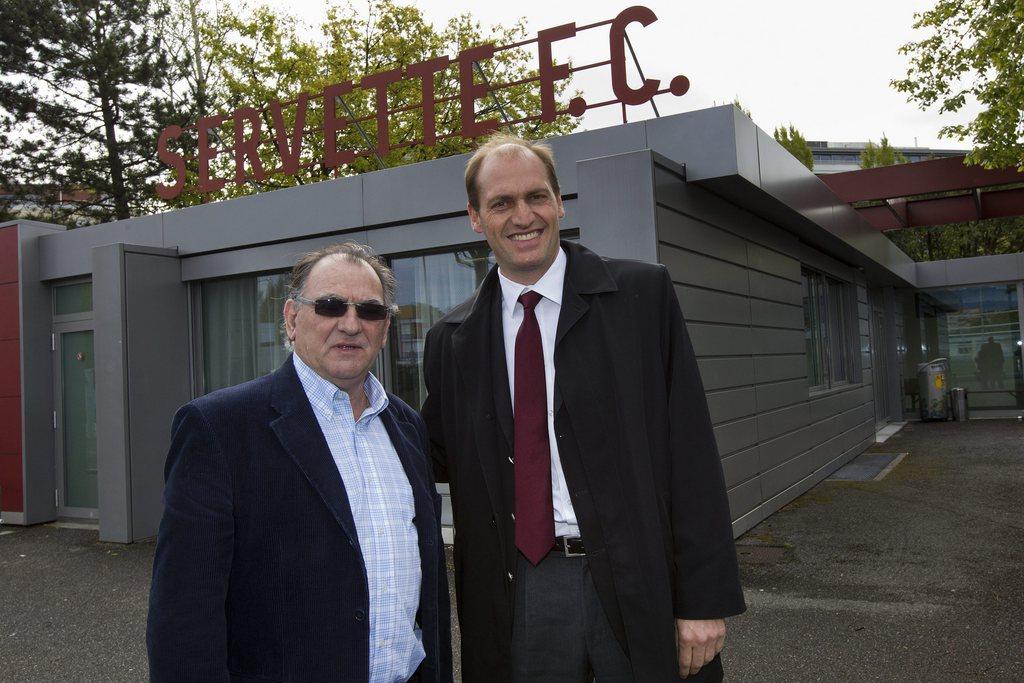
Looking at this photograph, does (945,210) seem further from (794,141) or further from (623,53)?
(794,141)

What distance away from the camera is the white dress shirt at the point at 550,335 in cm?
207

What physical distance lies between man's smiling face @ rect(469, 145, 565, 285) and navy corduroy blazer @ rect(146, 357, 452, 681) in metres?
0.75

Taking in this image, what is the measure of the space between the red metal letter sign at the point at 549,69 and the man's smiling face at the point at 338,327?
19.4 feet

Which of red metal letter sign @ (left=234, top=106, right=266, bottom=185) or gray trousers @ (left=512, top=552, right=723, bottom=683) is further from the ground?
red metal letter sign @ (left=234, top=106, right=266, bottom=185)

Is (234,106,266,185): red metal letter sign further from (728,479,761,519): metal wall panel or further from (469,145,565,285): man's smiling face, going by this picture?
(469,145,565,285): man's smiling face

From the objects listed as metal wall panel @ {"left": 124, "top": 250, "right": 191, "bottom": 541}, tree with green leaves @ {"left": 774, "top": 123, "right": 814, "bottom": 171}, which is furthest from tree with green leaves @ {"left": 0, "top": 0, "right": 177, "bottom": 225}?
tree with green leaves @ {"left": 774, "top": 123, "right": 814, "bottom": 171}

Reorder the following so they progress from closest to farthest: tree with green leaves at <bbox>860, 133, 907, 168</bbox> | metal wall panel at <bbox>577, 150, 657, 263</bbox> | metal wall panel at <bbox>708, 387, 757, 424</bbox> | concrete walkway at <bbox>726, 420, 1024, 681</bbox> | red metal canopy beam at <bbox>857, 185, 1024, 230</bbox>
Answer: concrete walkway at <bbox>726, 420, 1024, 681</bbox>, metal wall panel at <bbox>577, 150, 657, 263</bbox>, metal wall panel at <bbox>708, 387, 757, 424</bbox>, red metal canopy beam at <bbox>857, 185, 1024, 230</bbox>, tree with green leaves at <bbox>860, 133, 907, 168</bbox>

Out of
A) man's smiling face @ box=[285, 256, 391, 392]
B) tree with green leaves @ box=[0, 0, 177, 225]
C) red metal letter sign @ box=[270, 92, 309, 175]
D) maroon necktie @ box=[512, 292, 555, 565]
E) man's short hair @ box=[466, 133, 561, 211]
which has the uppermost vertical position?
tree with green leaves @ box=[0, 0, 177, 225]

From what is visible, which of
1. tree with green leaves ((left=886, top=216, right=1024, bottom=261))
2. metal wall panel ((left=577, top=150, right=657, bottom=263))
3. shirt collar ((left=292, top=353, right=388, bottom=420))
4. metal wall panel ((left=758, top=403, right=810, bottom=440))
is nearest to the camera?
shirt collar ((left=292, top=353, right=388, bottom=420))

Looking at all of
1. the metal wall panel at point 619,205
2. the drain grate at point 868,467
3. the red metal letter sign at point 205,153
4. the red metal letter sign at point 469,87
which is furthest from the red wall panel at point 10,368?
the drain grate at point 868,467

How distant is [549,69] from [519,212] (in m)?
6.00

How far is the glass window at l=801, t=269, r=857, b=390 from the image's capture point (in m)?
10.7

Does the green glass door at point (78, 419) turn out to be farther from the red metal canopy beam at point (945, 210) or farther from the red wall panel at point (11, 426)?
the red metal canopy beam at point (945, 210)

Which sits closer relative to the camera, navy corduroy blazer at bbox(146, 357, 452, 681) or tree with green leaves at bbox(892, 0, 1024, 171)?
navy corduroy blazer at bbox(146, 357, 452, 681)
